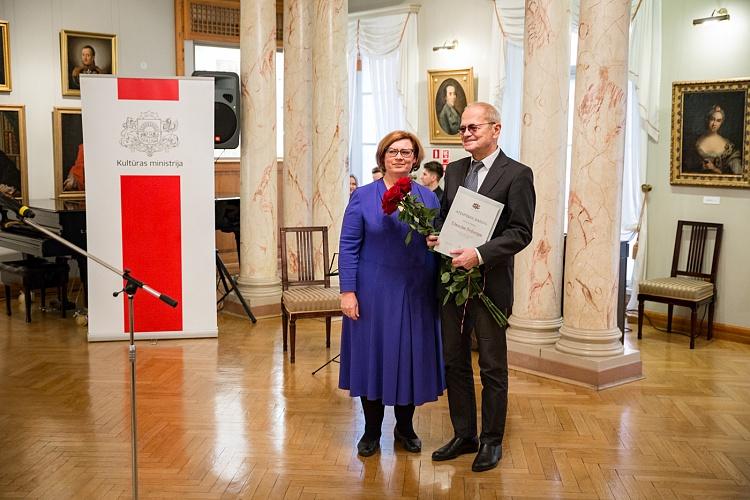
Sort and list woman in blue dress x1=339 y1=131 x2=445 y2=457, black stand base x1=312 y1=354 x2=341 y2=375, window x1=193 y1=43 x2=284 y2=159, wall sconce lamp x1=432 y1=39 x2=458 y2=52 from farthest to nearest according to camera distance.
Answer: window x1=193 y1=43 x2=284 y2=159, wall sconce lamp x1=432 y1=39 x2=458 y2=52, black stand base x1=312 y1=354 x2=341 y2=375, woman in blue dress x1=339 y1=131 x2=445 y2=457

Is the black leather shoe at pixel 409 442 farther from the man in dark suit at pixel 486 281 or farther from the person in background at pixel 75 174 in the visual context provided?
the person in background at pixel 75 174

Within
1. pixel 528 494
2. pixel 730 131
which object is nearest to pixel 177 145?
pixel 528 494

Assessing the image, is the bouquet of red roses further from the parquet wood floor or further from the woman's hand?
the parquet wood floor

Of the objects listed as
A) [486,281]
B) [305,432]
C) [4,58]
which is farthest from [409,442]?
[4,58]

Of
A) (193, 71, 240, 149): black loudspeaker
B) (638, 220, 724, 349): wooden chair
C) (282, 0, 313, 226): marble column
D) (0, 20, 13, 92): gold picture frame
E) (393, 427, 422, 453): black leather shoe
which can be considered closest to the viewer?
(393, 427, 422, 453): black leather shoe

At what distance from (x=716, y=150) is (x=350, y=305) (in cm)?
468

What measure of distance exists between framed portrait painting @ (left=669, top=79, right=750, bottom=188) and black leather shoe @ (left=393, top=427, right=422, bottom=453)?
428cm

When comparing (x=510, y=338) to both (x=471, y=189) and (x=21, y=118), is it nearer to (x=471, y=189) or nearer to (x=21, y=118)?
(x=471, y=189)

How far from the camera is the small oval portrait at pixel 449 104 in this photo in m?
9.41

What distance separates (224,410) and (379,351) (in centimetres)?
149

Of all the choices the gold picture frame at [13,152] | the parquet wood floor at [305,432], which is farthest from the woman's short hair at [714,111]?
the gold picture frame at [13,152]

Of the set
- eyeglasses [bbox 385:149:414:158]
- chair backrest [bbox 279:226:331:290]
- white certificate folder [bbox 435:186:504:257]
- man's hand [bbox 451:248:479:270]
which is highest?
eyeglasses [bbox 385:149:414:158]

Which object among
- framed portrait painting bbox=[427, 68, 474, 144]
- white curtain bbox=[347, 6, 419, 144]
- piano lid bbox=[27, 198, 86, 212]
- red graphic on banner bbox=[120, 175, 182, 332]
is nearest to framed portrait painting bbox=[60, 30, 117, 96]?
piano lid bbox=[27, 198, 86, 212]

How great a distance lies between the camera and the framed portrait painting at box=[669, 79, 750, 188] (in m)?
7.13
